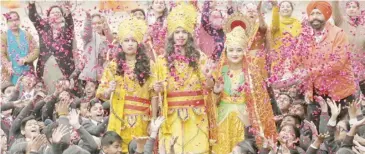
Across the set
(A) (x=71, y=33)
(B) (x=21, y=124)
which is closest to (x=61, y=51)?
(A) (x=71, y=33)

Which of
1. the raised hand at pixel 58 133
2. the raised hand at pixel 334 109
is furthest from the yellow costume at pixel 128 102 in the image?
the raised hand at pixel 334 109

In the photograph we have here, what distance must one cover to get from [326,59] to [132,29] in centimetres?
190

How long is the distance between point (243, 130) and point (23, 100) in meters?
2.98

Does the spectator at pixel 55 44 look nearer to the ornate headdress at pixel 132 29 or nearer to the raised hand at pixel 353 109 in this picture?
the ornate headdress at pixel 132 29

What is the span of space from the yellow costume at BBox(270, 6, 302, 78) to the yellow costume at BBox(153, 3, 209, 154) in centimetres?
113

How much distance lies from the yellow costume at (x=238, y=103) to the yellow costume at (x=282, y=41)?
810 millimetres

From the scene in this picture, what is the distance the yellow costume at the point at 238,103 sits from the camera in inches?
593

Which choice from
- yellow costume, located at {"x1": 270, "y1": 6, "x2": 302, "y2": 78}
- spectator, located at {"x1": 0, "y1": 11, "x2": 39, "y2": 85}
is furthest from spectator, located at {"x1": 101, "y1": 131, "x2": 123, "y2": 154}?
spectator, located at {"x1": 0, "y1": 11, "x2": 39, "y2": 85}

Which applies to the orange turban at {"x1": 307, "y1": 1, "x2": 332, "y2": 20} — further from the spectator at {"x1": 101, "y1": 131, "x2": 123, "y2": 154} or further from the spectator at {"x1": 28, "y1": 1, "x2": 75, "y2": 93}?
the spectator at {"x1": 28, "y1": 1, "x2": 75, "y2": 93}

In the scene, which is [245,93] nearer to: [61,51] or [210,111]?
[210,111]

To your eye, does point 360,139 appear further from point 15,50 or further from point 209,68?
point 15,50

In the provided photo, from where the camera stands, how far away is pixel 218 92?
15.1 metres

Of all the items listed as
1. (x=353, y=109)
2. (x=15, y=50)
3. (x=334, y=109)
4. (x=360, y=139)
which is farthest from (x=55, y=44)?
(x=360, y=139)

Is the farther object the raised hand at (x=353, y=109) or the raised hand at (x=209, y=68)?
the raised hand at (x=209, y=68)
